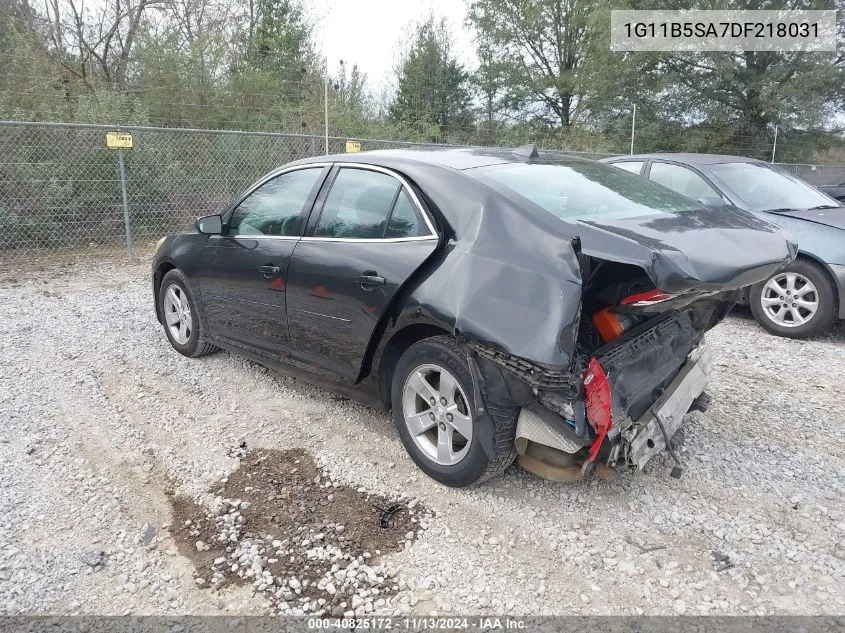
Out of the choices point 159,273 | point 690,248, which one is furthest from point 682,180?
point 159,273

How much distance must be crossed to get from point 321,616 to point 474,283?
1515 millimetres

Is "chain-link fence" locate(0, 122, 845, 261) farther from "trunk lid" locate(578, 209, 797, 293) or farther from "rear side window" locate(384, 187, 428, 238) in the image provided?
"trunk lid" locate(578, 209, 797, 293)

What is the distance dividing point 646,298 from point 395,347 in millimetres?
1318

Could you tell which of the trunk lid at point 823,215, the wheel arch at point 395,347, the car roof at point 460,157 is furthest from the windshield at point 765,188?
the wheel arch at point 395,347

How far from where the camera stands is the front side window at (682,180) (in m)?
6.12

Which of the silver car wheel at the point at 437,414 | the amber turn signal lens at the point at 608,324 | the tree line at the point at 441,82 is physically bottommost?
the silver car wheel at the point at 437,414

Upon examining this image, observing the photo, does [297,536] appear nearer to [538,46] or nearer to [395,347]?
[395,347]

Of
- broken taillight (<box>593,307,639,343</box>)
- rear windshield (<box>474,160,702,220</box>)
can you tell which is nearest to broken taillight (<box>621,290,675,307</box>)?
broken taillight (<box>593,307,639,343</box>)

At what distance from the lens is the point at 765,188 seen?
20.4ft

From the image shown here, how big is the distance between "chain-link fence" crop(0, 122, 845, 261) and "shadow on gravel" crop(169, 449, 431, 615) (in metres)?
6.77

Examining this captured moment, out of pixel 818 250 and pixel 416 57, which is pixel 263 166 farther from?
pixel 416 57

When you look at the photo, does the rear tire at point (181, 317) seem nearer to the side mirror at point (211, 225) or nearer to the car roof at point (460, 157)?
the side mirror at point (211, 225)

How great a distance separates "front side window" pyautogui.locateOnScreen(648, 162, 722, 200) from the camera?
6125mm

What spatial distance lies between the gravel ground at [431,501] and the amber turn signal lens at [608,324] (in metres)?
0.84
